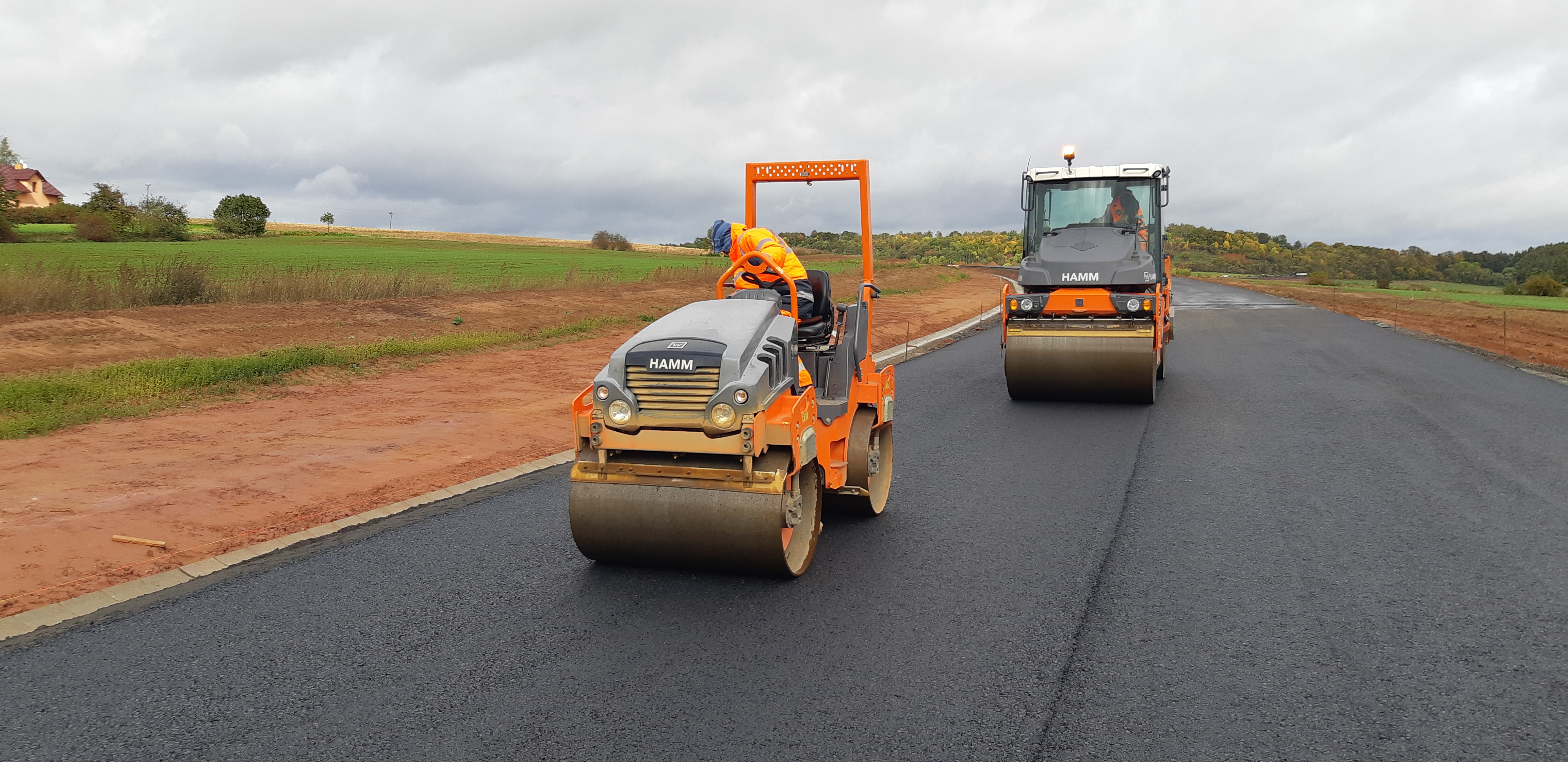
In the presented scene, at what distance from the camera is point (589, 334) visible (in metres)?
17.7

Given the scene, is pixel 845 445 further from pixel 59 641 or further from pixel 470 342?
pixel 470 342

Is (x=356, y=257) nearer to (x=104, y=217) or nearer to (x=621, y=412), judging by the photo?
(x=104, y=217)

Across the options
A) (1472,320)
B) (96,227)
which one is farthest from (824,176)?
(96,227)

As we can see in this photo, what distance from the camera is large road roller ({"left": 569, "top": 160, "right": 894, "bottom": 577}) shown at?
4.26 meters

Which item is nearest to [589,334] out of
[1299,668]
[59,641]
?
[59,641]

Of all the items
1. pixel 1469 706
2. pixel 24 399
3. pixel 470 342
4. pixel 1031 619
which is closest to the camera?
pixel 1469 706

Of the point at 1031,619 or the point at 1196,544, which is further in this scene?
the point at 1196,544

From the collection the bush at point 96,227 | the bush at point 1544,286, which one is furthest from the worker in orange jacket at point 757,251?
the bush at point 96,227

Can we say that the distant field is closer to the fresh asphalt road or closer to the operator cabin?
the fresh asphalt road

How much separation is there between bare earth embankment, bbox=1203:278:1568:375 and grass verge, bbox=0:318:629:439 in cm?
1757

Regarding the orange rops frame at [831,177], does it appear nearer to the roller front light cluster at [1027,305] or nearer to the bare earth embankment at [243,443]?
the bare earth embankment at [243,443]

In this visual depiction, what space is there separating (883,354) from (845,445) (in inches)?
400

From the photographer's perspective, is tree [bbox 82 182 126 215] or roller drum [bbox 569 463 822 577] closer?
roller drum [bbox 569 463 822 577]

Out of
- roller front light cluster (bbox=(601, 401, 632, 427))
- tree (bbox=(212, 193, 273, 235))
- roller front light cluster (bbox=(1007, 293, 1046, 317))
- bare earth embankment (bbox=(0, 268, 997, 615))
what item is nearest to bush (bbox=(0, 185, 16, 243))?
tree (bbox=(212, 193, 273, 235))
